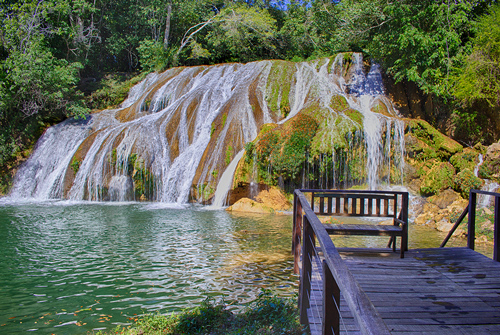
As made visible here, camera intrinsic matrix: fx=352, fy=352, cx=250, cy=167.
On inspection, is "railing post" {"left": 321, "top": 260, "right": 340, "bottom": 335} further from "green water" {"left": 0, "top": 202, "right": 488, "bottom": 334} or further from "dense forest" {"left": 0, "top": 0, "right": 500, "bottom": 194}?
"dense forest" {"left": 0, "top": 0, "right": 500, "bottom": 194}

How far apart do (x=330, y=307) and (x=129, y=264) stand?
230 inches

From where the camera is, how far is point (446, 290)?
12.3 ft

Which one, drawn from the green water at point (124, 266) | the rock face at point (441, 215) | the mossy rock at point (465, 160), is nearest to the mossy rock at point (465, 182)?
the rock face at point (441, 215)

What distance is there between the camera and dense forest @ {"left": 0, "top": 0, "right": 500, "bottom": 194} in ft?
52.2

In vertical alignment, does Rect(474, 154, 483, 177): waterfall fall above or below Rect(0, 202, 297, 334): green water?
above

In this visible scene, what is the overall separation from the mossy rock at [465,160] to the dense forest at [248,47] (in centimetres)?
263

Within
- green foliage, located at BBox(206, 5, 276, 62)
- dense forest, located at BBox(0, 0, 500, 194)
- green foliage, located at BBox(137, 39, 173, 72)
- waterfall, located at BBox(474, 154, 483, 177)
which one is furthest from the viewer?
green foliage, located at BBox(137, 39, 173, 72)

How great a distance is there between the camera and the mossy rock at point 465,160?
44.5 ft

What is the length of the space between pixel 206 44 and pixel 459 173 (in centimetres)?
2392

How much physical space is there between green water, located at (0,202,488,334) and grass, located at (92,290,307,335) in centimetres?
41

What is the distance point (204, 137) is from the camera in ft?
57.5

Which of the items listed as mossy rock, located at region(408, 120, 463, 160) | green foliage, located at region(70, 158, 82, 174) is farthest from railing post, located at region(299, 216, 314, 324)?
green foliage, located at region(70, 158, 82, 174)

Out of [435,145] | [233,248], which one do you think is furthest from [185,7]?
[233,248]

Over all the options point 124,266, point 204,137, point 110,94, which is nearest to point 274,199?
point 204,137
